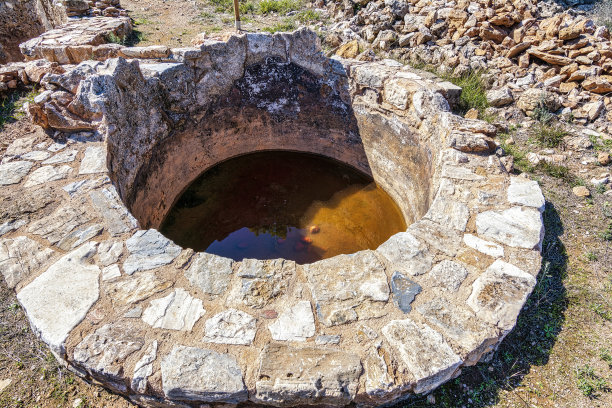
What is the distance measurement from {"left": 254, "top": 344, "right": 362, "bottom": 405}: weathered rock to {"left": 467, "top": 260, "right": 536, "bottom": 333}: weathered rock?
0.93 m

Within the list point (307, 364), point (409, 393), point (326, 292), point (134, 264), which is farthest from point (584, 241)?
point (134, 264)

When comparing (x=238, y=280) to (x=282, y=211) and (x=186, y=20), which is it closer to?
(x=282, y=211)

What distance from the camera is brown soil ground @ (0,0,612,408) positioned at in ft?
7.31

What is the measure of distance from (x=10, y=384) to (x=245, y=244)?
8.77 feet

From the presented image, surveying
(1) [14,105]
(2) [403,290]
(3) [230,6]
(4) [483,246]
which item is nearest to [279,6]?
(3) [230,6]

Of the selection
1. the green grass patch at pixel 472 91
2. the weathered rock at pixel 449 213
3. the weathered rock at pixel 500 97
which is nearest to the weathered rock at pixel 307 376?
the weathered rock at pixel 449 213

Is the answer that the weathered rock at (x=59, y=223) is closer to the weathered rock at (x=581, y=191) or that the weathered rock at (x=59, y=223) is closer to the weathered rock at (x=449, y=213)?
the weathered rock at (x=449, y=213)

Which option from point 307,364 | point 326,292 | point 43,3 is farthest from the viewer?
point 43,3

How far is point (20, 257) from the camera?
245 cm

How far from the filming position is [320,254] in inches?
175

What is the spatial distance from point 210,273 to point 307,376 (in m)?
0.96

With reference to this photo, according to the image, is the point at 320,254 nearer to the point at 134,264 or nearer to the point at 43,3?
the point at 134,264

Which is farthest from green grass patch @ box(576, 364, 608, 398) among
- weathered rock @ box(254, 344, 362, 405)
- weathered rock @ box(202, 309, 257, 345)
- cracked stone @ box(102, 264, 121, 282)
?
cracked stone @ box(102, 264, 121, 282)

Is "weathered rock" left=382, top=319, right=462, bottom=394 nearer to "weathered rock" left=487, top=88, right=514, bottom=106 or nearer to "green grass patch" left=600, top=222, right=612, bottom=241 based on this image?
"green grass patch" left=600, top=222, right=612, bottom=241
